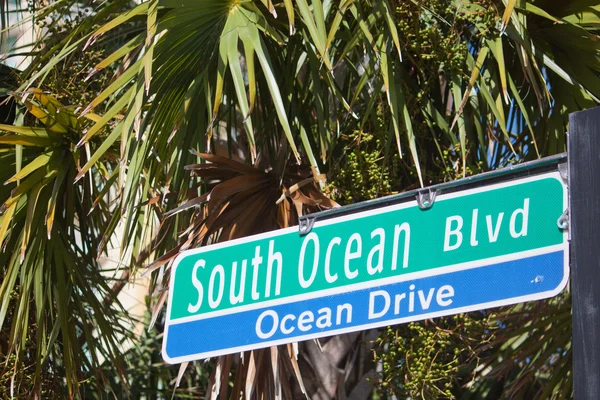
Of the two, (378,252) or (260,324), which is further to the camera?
(260,324)

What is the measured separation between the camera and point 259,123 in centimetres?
390

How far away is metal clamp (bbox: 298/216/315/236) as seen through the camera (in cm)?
202

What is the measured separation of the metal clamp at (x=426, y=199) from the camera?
1840 millimetres

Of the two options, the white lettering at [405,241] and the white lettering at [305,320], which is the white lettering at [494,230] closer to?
the white lettering at [405,241]

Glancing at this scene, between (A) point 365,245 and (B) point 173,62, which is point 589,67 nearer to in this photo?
(B) point 173,62

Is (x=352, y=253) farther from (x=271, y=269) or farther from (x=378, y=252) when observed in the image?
(x=271, y=269)

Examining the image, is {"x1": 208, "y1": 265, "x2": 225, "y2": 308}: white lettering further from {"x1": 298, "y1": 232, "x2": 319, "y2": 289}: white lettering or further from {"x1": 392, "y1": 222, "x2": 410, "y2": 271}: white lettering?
{"x1": 392, "y1": 222, "x2": 410, "y2": 271}: white lettering

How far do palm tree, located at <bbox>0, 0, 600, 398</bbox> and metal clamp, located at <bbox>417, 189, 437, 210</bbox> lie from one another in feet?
3.63

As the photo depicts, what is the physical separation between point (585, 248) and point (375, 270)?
51 centimetres

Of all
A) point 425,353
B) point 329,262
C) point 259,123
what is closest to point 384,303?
point 329,262

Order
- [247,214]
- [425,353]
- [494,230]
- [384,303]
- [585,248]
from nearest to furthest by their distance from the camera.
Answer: [585,248] → [494,230] → [384,303] → [425,353] → [247,214]

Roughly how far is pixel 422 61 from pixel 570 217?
6.56 ft

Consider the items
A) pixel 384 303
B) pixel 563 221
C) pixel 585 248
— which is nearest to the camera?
pixel 585 248

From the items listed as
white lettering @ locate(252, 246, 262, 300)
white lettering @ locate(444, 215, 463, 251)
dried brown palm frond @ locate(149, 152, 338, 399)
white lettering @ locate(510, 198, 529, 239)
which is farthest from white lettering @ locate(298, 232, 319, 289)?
dried brown palm frond @ locate(149, 152, 338, 399)
